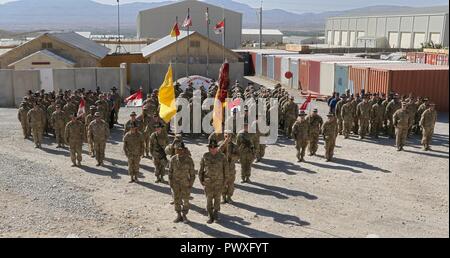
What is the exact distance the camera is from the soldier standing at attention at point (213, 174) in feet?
31.3

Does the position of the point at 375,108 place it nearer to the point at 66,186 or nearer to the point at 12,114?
the point at 66,186

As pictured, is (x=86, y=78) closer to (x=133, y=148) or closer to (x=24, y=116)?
(x=24, y=116)

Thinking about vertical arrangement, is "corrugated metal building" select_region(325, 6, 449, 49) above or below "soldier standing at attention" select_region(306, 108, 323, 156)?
above

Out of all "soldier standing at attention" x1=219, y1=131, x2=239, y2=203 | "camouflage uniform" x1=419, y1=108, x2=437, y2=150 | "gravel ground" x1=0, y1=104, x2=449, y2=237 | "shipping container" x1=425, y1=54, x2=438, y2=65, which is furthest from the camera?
"shipping container" x1=425, y1=54, x2=438, y2=65

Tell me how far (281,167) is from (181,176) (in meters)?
5.04

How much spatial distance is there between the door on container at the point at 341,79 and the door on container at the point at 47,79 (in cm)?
1495

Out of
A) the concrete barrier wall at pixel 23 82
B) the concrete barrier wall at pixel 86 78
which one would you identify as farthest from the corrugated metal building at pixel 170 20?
the concrete barrier wall at pixel 23 82

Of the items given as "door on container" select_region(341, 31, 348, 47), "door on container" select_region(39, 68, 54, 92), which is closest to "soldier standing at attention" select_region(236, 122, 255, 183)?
"door on container" select_region(39, 68, 54, 92)

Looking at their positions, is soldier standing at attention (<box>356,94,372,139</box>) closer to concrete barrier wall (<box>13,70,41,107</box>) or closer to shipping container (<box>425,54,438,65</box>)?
concrete barrier wall (<box>13,70,41,107</box>)

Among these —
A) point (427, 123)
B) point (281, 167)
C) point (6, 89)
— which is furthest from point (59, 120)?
point (427, 123)

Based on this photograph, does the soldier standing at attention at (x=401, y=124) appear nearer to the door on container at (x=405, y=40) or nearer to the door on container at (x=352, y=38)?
the door on container at (x=405, y=40)

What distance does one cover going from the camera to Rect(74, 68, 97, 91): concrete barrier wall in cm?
2597

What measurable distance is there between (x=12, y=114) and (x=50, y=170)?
10558 mm

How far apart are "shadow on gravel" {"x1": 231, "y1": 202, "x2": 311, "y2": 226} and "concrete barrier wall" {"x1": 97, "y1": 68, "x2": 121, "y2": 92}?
56.0 feet
